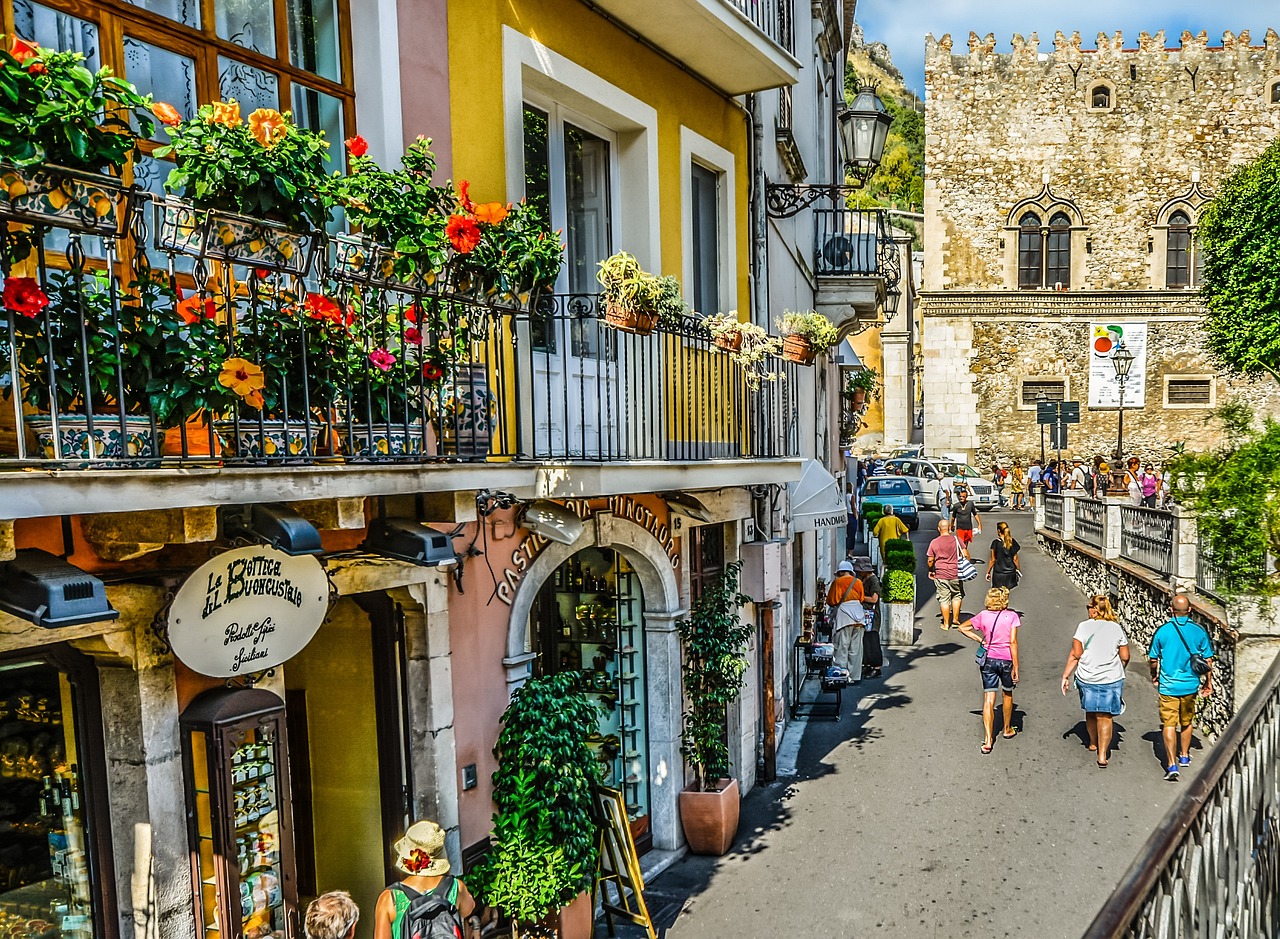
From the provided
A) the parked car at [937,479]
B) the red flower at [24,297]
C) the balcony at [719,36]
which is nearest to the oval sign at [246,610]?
the red flower at [24,297]

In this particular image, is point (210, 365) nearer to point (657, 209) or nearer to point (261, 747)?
point (261, 747)

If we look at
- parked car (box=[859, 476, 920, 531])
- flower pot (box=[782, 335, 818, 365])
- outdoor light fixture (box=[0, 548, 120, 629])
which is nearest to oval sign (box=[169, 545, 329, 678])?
outdoor light fixture (box=[0, 548, 120, 629])

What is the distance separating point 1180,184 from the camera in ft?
128

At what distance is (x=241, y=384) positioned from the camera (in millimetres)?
3879

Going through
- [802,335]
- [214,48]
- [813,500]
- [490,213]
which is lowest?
[813,500]

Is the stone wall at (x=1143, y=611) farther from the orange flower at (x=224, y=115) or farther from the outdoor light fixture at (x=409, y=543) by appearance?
the orange flower at (x=224, y=115)

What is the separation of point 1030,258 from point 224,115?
40174 millimetres

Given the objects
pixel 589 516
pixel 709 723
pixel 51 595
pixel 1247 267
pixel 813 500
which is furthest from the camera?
pixel 1247 267

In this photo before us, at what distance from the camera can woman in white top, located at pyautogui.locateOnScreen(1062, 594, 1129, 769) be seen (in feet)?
34.9

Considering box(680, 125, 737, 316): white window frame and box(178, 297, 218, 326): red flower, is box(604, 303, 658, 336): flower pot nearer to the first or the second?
box(680, 125, 737, 316): white window frame

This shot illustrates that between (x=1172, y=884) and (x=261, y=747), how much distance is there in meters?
3.83

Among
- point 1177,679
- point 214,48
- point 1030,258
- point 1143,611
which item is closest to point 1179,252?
point 1030,258

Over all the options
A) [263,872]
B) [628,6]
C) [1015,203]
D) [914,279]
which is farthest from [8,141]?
[914,279]

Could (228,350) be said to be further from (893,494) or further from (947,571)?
(893,494)
